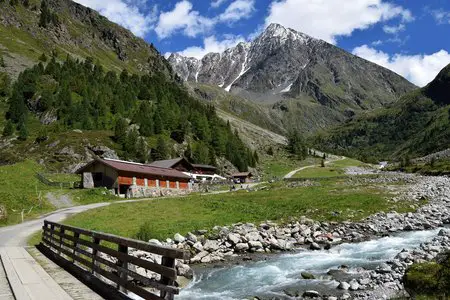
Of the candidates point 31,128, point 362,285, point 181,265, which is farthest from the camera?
point 31,128

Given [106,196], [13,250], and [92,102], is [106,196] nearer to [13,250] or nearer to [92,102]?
[13,250]

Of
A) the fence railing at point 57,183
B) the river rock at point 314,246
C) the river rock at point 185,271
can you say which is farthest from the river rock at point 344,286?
the fence railing at point 57,183

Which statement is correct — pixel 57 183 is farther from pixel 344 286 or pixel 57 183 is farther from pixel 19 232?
pixel 344 286

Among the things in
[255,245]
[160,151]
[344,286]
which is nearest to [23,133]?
[160,151]

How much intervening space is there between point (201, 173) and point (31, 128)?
58.1 metres

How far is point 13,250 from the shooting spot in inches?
870

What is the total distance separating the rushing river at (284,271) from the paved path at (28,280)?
281 inches

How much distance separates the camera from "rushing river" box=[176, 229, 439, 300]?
68.2 ft

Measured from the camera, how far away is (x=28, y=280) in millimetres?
14219

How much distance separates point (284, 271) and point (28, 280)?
15.1 meters

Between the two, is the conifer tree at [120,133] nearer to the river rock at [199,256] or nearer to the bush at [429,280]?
the river rock at [199,256]

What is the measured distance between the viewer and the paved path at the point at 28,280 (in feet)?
39.5

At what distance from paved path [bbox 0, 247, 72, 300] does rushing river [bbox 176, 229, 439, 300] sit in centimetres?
714

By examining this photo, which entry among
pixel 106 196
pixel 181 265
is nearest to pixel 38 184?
pixel 106 196
